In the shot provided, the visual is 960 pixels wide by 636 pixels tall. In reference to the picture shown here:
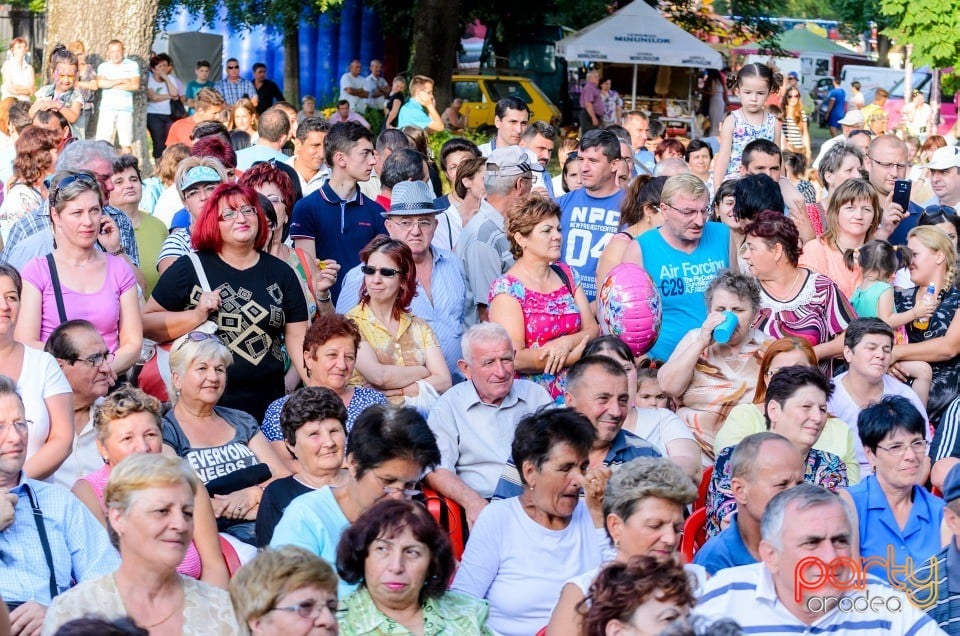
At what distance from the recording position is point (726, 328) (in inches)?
248

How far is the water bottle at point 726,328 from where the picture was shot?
20.7 feet

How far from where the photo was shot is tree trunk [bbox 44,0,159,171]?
13859 millimetres

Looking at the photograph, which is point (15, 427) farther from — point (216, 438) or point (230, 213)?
point (230, 213)

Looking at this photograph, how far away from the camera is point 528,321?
6738 mm

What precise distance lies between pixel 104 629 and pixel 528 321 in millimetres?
3757

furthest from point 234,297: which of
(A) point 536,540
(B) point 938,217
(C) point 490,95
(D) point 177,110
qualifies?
(C) point 490,95

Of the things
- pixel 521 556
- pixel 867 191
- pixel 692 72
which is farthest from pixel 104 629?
pixel 692 72

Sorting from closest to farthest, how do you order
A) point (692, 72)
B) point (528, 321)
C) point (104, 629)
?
point (104, 629), point (528, 321), point (692, 72)

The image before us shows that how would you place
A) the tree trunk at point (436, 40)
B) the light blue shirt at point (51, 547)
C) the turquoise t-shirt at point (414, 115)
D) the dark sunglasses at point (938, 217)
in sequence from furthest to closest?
the tree trunk at point (436, 40) < the turquoise t-shirt at point (414, 115) < the dark sunglasses at point (938, 217) < the light blue shirt at point (51, 547)

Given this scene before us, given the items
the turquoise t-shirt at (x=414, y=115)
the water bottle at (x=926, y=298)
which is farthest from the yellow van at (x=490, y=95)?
the water bottle at (x=926, y=298)

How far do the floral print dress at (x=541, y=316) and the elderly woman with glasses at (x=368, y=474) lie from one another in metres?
1.64

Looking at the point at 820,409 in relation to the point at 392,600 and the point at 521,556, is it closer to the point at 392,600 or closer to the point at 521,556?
the point at 521,556

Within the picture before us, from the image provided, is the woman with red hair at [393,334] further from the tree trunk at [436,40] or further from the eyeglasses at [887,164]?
the tree trunk at [436,40]

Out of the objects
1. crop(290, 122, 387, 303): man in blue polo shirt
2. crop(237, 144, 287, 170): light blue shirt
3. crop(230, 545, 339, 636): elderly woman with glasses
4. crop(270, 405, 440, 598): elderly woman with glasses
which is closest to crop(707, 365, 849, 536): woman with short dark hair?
crop(270, 405, 440, 598): elderly woman with glasses
